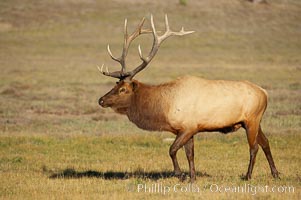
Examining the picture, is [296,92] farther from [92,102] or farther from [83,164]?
[83,164]

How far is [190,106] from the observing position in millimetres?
12062

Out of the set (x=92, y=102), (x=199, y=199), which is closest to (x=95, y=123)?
(x=92, y=102)

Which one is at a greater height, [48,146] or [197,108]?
[197,108]

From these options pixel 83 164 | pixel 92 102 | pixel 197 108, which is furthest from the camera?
pixel 92 102

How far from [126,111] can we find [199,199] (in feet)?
10.1

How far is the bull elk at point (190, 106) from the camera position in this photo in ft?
39.6

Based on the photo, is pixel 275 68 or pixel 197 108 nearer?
pixel 197 108

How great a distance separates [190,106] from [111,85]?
74.5 feet

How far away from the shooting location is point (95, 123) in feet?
71.0

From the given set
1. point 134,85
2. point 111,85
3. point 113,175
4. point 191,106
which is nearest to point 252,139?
point 191,106

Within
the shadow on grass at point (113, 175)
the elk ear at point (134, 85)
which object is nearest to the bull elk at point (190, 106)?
the elk ear at point (134, 85)

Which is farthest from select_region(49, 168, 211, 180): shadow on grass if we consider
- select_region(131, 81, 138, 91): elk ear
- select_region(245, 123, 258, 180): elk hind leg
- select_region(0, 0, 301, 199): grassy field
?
select_region(131, 81, 138, 91): elk ear

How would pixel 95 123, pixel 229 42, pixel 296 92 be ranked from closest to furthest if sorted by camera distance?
pixel 95 123 → pixel 296 92 → pixel 229 42

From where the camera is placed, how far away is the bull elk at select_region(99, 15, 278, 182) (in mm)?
12070
